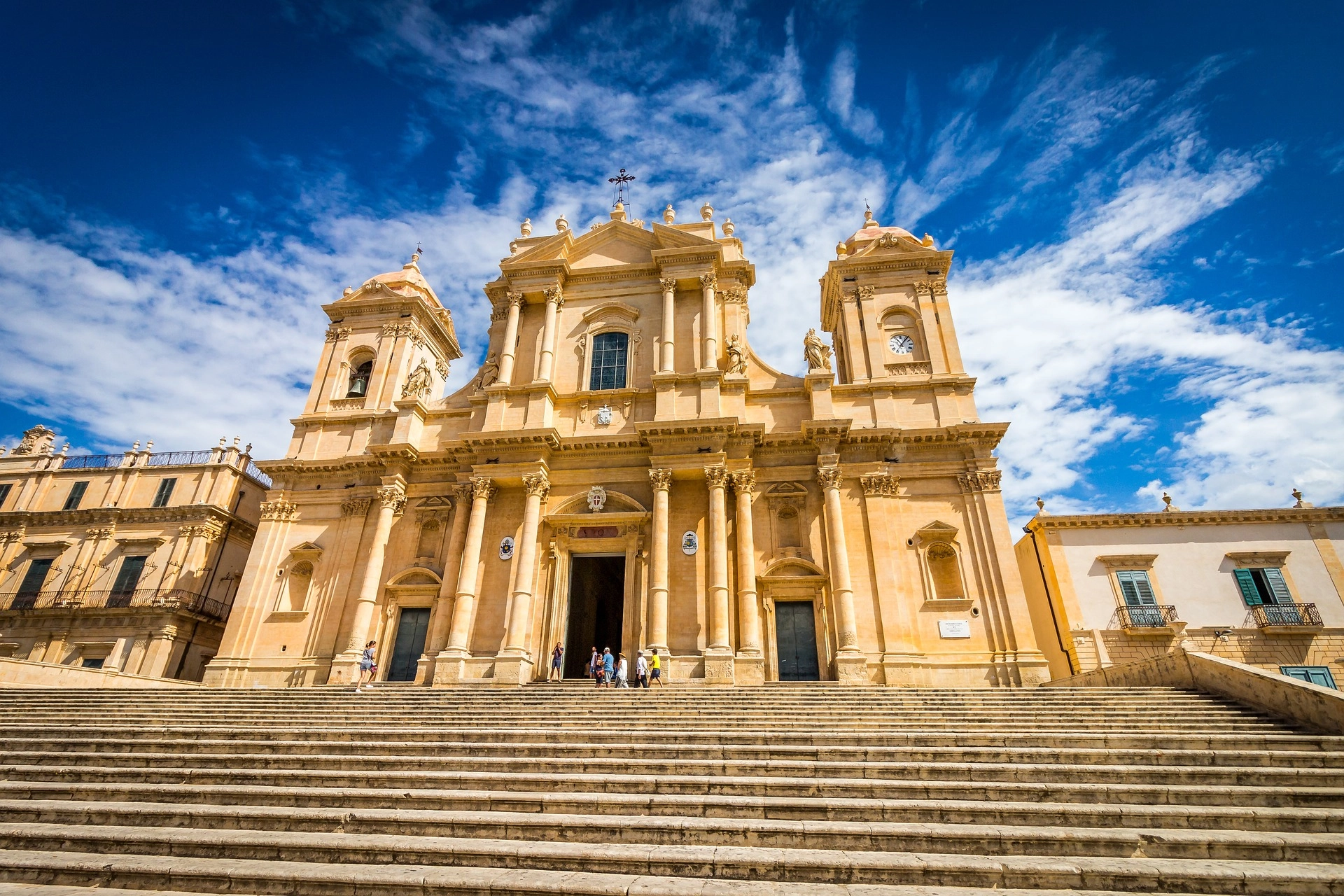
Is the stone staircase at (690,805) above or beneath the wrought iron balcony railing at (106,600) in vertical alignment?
beneath

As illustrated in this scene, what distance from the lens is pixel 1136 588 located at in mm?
21156

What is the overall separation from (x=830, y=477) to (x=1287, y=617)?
46.9ft

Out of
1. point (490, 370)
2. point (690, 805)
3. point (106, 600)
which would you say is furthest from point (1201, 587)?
point (106, 600)

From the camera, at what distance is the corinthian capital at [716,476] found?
774 inches

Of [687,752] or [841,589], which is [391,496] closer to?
[841,589]

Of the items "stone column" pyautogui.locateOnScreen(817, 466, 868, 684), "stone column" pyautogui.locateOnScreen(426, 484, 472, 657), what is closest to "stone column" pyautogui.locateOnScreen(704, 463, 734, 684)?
"stone column" pyautogui.locateOnScreen(817, 466, 868, 684)

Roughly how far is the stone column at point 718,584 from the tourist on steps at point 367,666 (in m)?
9.03

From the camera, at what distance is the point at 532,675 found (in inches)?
756

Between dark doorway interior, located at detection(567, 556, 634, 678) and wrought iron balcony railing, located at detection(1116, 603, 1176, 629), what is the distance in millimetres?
15659

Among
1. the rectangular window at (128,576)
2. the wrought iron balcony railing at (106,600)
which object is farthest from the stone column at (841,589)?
the rectangular window at (128,576)

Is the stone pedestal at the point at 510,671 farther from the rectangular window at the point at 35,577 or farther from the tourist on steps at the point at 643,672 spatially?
the rectangular window at the point at 35,577

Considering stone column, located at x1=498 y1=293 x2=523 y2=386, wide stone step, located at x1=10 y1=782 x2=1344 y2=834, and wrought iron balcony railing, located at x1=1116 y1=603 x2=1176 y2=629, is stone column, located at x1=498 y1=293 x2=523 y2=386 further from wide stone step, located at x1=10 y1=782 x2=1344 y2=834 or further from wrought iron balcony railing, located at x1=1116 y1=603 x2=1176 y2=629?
wrought iron balcony railing, located at x1=1116 y1=603 x2=1176 y2=629

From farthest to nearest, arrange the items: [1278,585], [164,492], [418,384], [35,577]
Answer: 1. [164,492]
2. [35,577]
3. [418,384]
4. [1278,585]

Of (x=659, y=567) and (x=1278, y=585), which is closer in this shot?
(x=659, y=567)
